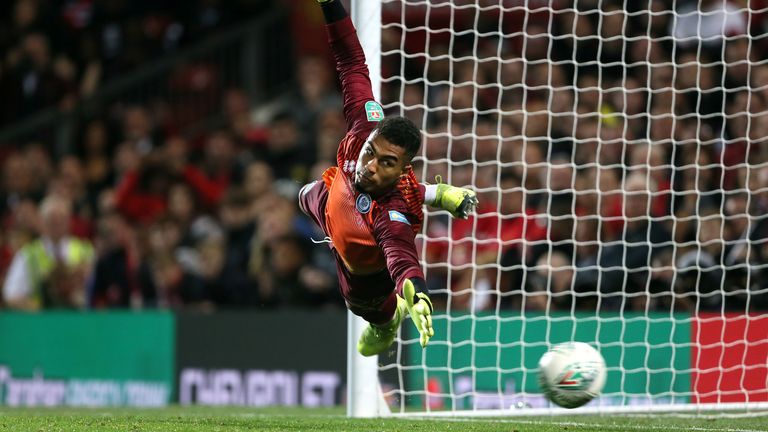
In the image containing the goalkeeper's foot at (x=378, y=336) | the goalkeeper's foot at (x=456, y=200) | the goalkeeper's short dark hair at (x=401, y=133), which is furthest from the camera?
the goalkeeper's foot at (x=378, y=336)

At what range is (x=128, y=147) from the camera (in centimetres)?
1490

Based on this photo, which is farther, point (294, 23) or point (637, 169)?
point (294, 23)

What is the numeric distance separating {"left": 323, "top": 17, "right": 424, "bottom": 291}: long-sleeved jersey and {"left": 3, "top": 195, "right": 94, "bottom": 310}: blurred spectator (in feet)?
19.5

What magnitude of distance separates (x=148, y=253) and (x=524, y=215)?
486cm

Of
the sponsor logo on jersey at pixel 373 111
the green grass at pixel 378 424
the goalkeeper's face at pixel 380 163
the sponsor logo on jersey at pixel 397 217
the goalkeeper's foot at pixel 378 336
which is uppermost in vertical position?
the sponsor logo on jersey at pixel 373 111

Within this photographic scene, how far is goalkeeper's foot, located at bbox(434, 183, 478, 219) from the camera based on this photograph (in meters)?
7.07

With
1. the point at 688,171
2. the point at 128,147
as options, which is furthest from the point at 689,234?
the point at 128,147

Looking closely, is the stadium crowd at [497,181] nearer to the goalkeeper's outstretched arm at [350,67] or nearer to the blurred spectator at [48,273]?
the blurred spectator at [48,273]

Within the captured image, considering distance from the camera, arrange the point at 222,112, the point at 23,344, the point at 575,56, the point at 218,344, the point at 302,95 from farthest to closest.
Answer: the point at 222,112, the point at 302,95, the point at 23,344, the point at 218,344, the point at 575,56

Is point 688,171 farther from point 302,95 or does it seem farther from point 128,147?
point 128,147

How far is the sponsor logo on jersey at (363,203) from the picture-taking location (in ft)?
22.4

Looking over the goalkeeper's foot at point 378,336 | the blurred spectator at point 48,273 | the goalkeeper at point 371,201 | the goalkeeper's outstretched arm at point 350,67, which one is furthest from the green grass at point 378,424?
the blurred spectator at point 48,273

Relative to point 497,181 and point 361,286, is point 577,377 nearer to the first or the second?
point 361,286

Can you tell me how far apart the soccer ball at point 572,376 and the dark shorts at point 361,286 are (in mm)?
968
